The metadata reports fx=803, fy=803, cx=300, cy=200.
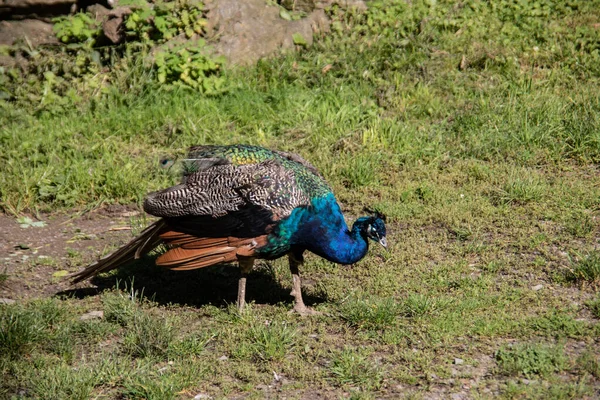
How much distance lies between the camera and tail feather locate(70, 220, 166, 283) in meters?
5.38

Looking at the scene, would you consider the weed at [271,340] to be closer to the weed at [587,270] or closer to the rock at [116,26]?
the weed at [587,270]

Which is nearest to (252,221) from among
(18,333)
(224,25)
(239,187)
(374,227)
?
(239,187)

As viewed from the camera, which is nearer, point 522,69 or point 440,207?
point 440,207

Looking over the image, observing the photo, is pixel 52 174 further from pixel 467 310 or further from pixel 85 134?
pixel 467 310

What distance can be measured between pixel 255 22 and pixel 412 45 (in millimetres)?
1695

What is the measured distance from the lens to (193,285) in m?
5.80

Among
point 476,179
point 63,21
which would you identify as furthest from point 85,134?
point 476,179

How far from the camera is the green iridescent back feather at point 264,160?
5.18m

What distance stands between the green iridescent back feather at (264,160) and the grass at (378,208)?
751mm

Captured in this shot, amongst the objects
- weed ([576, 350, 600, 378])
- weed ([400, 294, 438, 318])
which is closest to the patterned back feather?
weed ([400, 294, 438, 318])

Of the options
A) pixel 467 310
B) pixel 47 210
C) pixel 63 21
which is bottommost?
pixel 47 210

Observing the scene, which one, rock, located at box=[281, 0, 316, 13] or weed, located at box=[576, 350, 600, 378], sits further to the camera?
rock, located at box=[281, 0, 316, 13]

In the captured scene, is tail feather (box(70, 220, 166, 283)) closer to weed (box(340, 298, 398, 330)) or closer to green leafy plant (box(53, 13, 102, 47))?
weed (box(340, 298, 398, 330))

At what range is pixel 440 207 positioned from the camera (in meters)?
6.43
